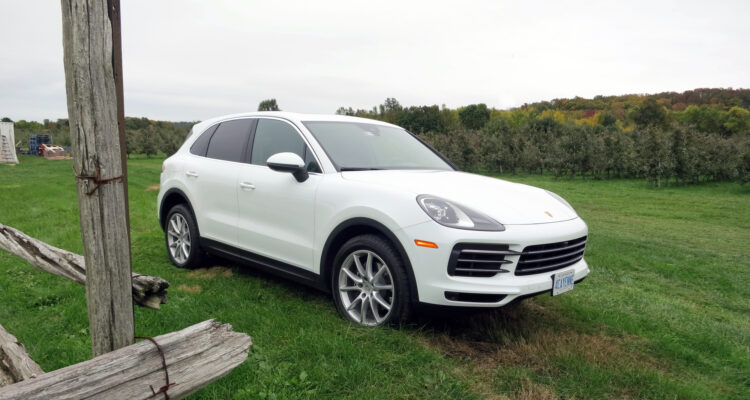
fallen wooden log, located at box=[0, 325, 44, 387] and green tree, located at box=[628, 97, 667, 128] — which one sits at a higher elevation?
green tree, located at box=[628, 97, 667, 128]

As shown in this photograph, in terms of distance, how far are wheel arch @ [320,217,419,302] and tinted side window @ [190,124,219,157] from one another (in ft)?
7.47

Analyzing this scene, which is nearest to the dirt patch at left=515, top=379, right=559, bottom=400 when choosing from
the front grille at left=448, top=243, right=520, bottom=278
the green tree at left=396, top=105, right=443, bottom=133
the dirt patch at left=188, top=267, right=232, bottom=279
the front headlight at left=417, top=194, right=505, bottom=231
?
the front grille at left=448, top=243, right=520, bottom=278

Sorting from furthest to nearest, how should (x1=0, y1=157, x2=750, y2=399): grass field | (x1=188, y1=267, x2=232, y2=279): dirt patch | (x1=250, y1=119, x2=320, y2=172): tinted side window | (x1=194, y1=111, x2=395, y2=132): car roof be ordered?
(x1=188, y1=267, x2=232, y2=279): dirt patch → (x1=194, y1=111, x2=395, y2=132): car roof → (x1=250, y1=119, x2=320, y2=172): tinted side window → (x1=0, y1=157, x2=750, y2=399): grass field

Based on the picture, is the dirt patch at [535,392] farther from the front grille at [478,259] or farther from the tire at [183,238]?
the tire at [183,238]

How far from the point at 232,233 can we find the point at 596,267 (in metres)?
4.59

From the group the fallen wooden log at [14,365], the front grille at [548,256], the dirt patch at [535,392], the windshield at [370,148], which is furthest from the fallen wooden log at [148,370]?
the windshield at [370,148]

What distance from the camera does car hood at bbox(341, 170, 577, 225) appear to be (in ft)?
12.0

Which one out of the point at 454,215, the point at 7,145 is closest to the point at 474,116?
the point at 7,145

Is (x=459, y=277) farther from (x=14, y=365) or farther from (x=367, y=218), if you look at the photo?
(x=14, y=365)

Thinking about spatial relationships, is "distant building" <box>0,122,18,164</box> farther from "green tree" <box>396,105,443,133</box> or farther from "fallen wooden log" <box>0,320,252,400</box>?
"green tree" <box>396,105,443,133</box>

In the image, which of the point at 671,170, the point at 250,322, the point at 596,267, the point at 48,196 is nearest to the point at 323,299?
the point at 250,322

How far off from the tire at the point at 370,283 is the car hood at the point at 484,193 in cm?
49

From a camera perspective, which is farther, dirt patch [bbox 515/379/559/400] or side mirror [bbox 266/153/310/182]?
side mirror [bbox 266/153/310/182]

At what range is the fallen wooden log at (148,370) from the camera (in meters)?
1.87
